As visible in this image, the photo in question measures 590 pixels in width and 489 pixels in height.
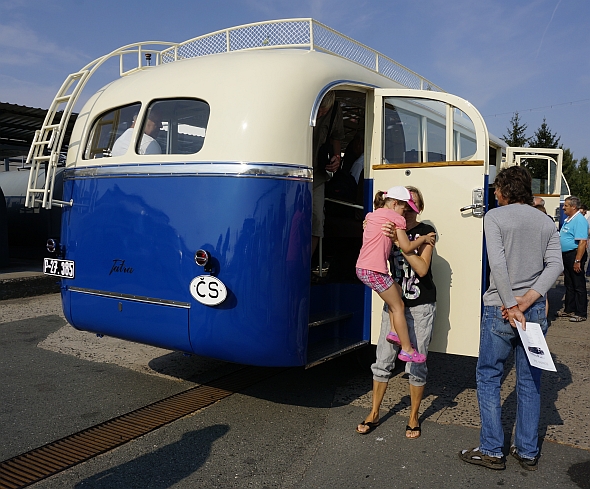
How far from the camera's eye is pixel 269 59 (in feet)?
13.8

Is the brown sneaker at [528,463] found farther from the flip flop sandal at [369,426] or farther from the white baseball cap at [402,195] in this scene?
the white baseball cap at [402,195]

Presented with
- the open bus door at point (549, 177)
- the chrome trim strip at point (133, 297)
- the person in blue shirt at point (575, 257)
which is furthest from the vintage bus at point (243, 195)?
the person in blue shirt at point (575, 257)

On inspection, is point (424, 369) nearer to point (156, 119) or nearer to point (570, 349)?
point (156, 119)

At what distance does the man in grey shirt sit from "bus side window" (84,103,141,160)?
9.60 feet

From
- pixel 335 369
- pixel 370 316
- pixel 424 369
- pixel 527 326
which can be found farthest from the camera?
pixel 335 369

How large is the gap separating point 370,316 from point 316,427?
3.35ft

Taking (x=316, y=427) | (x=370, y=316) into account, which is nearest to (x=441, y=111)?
(x=370, y=316)

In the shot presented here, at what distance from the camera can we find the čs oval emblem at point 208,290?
3.84 meters

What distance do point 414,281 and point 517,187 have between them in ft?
3.09

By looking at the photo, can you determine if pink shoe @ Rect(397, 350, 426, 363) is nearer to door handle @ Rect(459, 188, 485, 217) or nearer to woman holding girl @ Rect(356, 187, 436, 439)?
woman holding girl @ Rect(356, 187, 436, 439)

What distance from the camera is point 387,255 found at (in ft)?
12.9

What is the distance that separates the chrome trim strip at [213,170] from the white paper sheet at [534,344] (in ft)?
5.69

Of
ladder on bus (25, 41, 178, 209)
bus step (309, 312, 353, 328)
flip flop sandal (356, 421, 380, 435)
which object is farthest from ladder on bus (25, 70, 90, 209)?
flip flop sandal (356, 421, 380, 435)

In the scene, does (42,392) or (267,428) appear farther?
(42,392)
